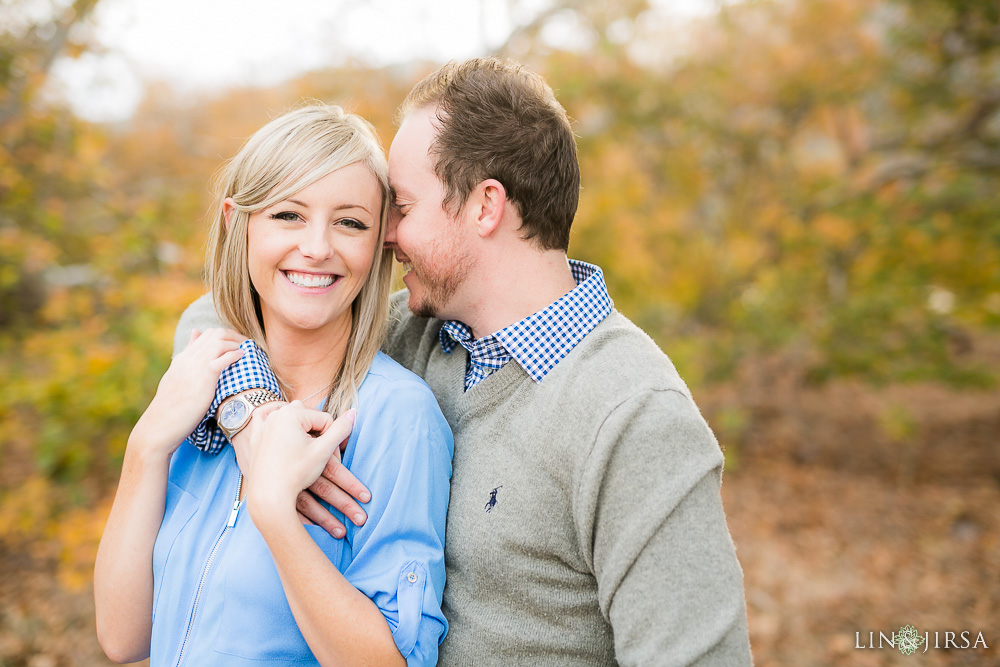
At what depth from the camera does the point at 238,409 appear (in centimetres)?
185

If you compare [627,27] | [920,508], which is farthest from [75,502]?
[920,508]

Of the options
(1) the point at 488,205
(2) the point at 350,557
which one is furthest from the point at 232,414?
(1) the point at 488,205

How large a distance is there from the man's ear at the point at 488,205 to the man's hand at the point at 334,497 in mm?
803

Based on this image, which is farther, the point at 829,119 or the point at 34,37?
the point at 829,119

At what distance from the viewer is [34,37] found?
4715 millimetres

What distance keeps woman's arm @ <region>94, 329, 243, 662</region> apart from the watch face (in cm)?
5

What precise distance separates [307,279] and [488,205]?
1.89ft

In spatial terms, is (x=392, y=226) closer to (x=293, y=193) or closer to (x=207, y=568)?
(x=293, y=193)

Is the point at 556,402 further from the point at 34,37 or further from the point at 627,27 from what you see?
the point at 34,37

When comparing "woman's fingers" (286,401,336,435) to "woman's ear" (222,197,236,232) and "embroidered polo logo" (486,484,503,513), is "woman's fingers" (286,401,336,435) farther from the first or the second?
"woman's ear" (222,197,236,232)

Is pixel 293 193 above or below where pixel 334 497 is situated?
above

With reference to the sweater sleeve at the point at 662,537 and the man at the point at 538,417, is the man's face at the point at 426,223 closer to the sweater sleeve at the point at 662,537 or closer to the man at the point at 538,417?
the man at the point at 538,417

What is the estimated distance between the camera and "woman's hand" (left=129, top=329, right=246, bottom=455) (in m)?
1.84

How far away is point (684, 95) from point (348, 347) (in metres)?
4.61
